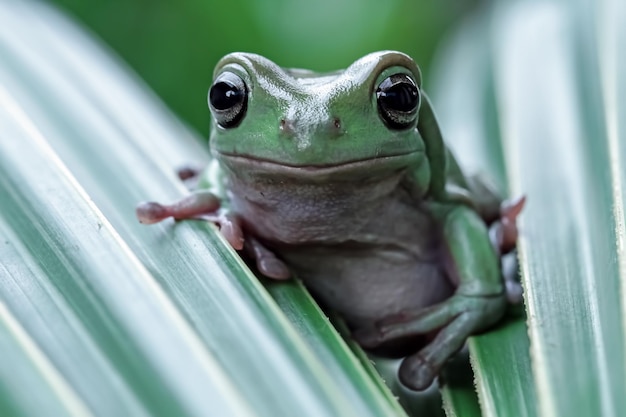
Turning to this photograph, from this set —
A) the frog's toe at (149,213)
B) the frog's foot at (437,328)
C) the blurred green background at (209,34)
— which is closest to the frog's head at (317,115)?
the frog's toe at (149,213)

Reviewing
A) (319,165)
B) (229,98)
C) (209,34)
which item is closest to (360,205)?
(319,165)

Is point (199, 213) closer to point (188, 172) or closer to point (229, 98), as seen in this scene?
point (229, 98)

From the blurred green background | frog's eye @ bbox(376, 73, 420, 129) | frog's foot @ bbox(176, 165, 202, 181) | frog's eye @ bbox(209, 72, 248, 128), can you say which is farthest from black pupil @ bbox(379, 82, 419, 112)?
the blurred green background

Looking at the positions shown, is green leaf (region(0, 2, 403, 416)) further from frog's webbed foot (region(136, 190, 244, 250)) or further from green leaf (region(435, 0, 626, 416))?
green leaf (region(435, 0, 626, 416))

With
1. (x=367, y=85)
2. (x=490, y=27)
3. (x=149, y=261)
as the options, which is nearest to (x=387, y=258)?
(x=367, y=85)

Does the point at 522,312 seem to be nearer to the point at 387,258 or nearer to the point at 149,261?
the point at 387,258

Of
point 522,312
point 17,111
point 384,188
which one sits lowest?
point 522,312
